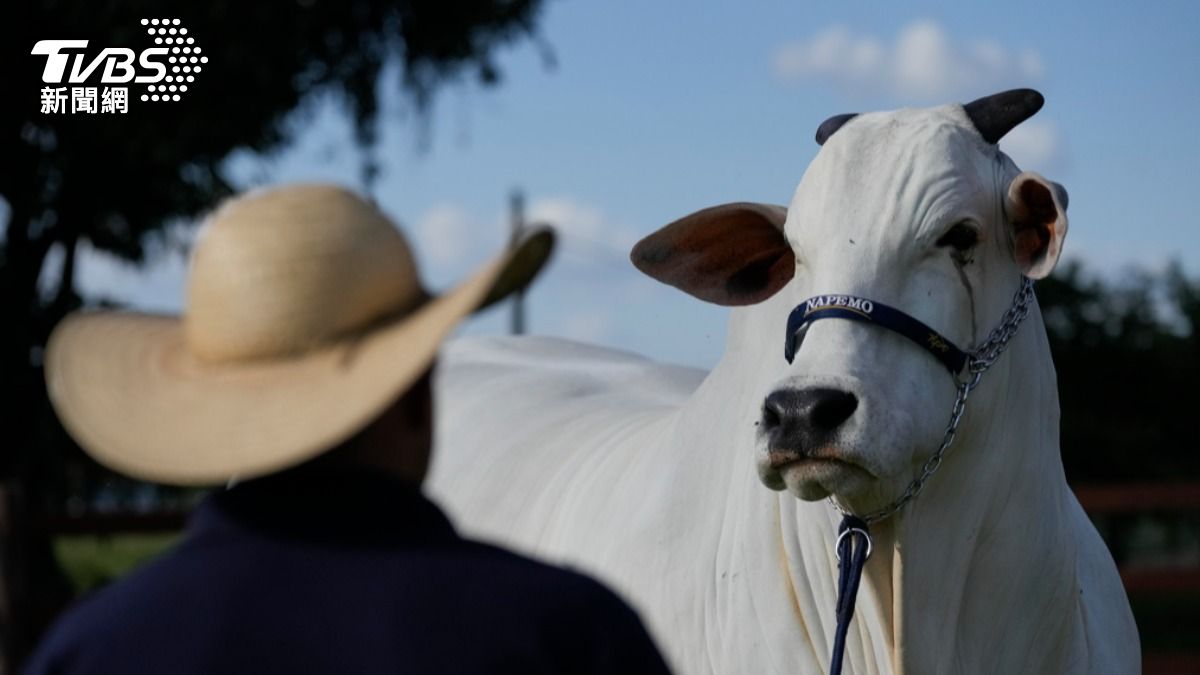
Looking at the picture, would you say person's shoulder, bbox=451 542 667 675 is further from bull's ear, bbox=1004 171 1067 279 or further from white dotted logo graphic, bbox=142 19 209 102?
white dotted logo graphic, bbox=142 19 209 102

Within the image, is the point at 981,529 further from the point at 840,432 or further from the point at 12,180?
the point at 12,180

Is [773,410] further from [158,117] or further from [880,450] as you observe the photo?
[158,117]

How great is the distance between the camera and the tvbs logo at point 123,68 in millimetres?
12391

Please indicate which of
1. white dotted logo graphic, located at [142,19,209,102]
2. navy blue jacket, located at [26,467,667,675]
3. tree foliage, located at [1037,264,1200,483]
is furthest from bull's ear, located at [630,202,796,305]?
tree foliage, located at [1037,264,1200,483]

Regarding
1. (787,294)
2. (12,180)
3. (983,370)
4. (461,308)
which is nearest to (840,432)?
(983,370)

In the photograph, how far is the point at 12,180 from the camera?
48.4ft

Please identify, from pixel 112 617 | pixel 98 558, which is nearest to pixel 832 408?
pixel 112 617

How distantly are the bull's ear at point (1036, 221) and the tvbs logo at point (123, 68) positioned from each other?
9.68 meters

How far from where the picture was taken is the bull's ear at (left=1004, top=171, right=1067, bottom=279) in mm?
3377

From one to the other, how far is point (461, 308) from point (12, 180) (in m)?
14.0

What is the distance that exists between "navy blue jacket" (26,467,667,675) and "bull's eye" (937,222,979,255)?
1896 mm

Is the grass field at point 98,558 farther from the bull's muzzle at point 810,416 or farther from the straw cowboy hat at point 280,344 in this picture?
the straw cowboy hat at point 280,344

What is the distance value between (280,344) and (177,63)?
1207 cm

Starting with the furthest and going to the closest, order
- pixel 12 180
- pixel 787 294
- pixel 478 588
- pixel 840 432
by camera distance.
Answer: pixel 12 180 → pixel 787 294 → pixel 840 432 → pixel 478 588
